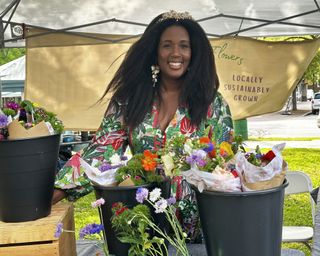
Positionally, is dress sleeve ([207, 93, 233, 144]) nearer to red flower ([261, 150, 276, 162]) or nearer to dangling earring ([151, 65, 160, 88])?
dangling earring ([151, 65, 160, 88])

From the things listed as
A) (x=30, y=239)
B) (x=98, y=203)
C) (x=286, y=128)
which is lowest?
(x=286, y=128)

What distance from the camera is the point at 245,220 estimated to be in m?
0.85

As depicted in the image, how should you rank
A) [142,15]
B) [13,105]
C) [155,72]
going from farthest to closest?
[142,15]
[155,72]
[13,105]

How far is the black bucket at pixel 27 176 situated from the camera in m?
0.96

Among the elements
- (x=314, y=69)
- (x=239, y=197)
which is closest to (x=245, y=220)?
(x=239, y=197)

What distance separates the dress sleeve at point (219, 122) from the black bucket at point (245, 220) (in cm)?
61

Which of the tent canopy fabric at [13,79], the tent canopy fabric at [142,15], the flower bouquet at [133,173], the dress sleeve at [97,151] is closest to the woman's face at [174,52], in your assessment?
the dress sleeve at [97,151]

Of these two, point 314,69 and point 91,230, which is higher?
point 91,230

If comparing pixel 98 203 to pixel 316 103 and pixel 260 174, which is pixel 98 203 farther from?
pixel 316 103

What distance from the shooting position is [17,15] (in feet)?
12.1

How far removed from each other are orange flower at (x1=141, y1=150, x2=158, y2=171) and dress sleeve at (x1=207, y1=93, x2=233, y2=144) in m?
0.49

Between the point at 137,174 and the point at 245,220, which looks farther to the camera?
the point at 137,174

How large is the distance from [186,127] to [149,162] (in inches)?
19.4

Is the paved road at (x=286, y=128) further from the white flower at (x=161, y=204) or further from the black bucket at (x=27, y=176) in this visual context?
the white flower at (x=161, y=204)
